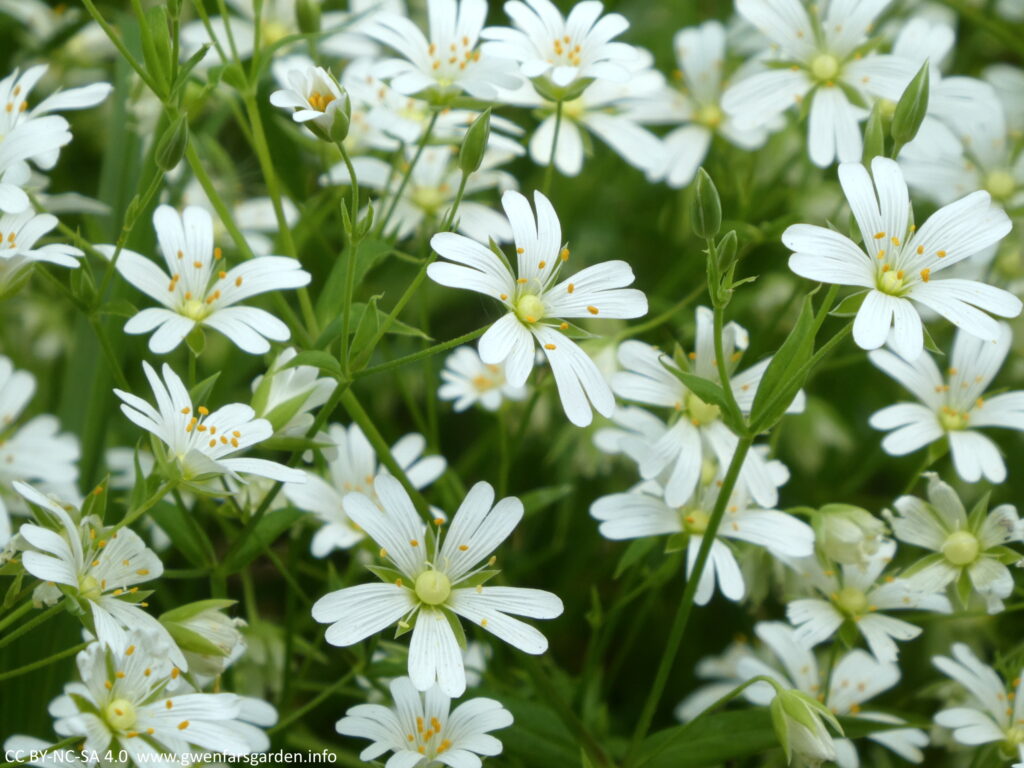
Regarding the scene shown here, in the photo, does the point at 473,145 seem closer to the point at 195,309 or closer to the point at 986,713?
the point at 195,309

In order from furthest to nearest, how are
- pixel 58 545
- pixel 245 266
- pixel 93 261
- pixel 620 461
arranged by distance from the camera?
pixel 620 461
pixel 93 261
pixel 245 266
pixel 58 545

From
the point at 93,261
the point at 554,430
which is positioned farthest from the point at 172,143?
the point at 554,430

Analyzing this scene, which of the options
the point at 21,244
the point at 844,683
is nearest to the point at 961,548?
the point at 844,683

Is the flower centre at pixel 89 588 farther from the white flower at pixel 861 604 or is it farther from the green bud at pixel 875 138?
the green bud at pixel 875 138

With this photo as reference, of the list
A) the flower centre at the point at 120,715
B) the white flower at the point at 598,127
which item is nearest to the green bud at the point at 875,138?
the white flower at the point at 598,127

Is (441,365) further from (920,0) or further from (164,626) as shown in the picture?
(920,0)

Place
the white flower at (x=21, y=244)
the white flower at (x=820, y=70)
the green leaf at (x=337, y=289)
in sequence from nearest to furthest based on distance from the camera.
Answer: the white flower at (x=21, y=244) → the green leaf at (x=337, y=289) → the white flower at (x=820, y=70)

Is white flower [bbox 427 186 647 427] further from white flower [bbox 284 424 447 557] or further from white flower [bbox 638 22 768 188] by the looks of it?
white flower [bbox 638 22 768 188]

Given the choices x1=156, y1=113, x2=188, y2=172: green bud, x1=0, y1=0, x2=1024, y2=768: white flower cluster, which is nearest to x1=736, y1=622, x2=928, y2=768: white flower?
x1=0, y1=0, x2=1024, y2=768: white flower cluster
